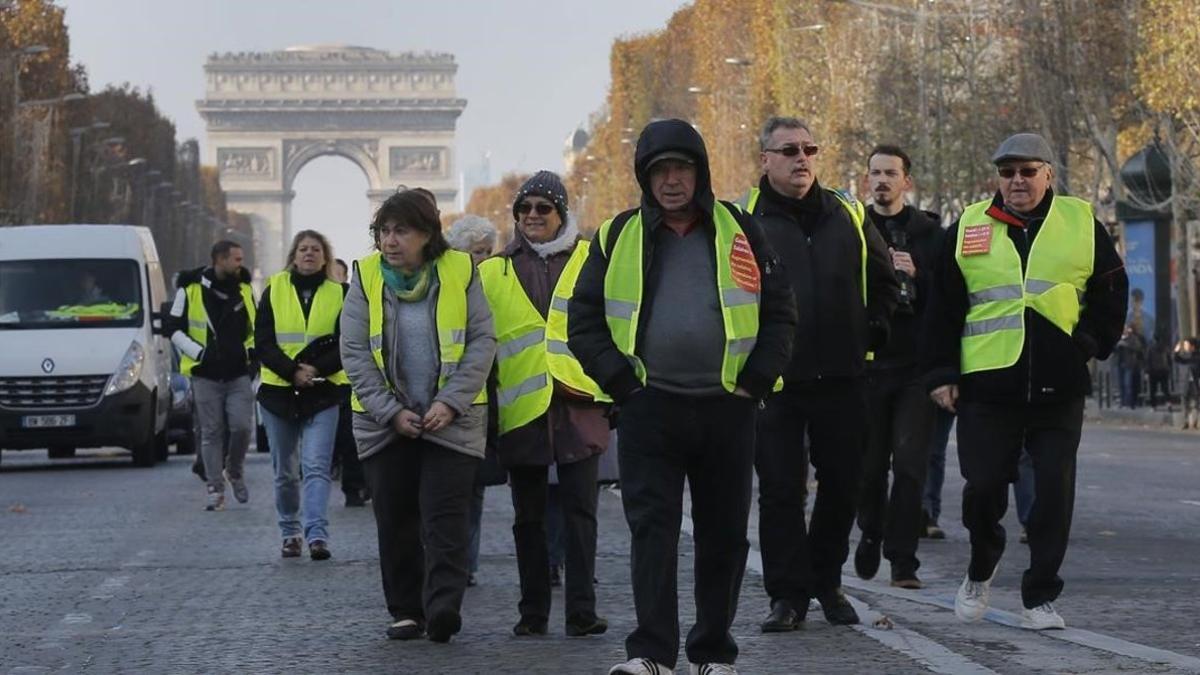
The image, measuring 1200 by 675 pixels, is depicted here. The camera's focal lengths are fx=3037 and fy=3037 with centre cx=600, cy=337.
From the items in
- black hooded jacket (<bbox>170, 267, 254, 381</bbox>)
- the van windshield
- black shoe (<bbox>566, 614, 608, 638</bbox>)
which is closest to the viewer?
black shoe (<bbox>566, 614, 608, 638</bbox>)

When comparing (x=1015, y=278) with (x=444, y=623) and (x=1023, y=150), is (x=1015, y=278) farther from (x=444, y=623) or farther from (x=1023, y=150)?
(x=444, y=623)

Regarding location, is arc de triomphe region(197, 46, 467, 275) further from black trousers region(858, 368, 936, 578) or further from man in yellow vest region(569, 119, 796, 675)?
man in yellow vest region(569, 119, 796, 675)

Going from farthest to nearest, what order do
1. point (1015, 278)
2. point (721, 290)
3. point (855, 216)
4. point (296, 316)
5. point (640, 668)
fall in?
point (296, 316)
point (855, 216)
point (1015, 278)
point (721, 290)
point (640, 668)

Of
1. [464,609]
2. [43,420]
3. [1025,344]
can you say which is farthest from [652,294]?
[43,420]

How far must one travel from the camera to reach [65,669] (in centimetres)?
985

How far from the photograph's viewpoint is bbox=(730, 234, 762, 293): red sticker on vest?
8.70 m

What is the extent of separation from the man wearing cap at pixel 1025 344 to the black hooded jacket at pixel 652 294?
176 cm

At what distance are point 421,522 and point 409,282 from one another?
850mm

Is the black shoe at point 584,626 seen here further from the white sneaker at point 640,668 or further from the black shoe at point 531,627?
the white sneaker at point 640,668

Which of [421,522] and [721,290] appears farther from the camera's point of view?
[421,522]

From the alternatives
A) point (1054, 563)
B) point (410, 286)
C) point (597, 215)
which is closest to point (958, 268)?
point (1054, 563)

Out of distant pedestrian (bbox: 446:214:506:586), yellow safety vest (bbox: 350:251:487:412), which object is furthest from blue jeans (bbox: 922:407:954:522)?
yellow safety vest (bbox: 350:251:487:412)

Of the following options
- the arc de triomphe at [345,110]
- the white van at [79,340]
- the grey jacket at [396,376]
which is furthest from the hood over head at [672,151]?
the arc de triomphe at [345,110]

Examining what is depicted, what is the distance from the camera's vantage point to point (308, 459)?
14.5 metres
